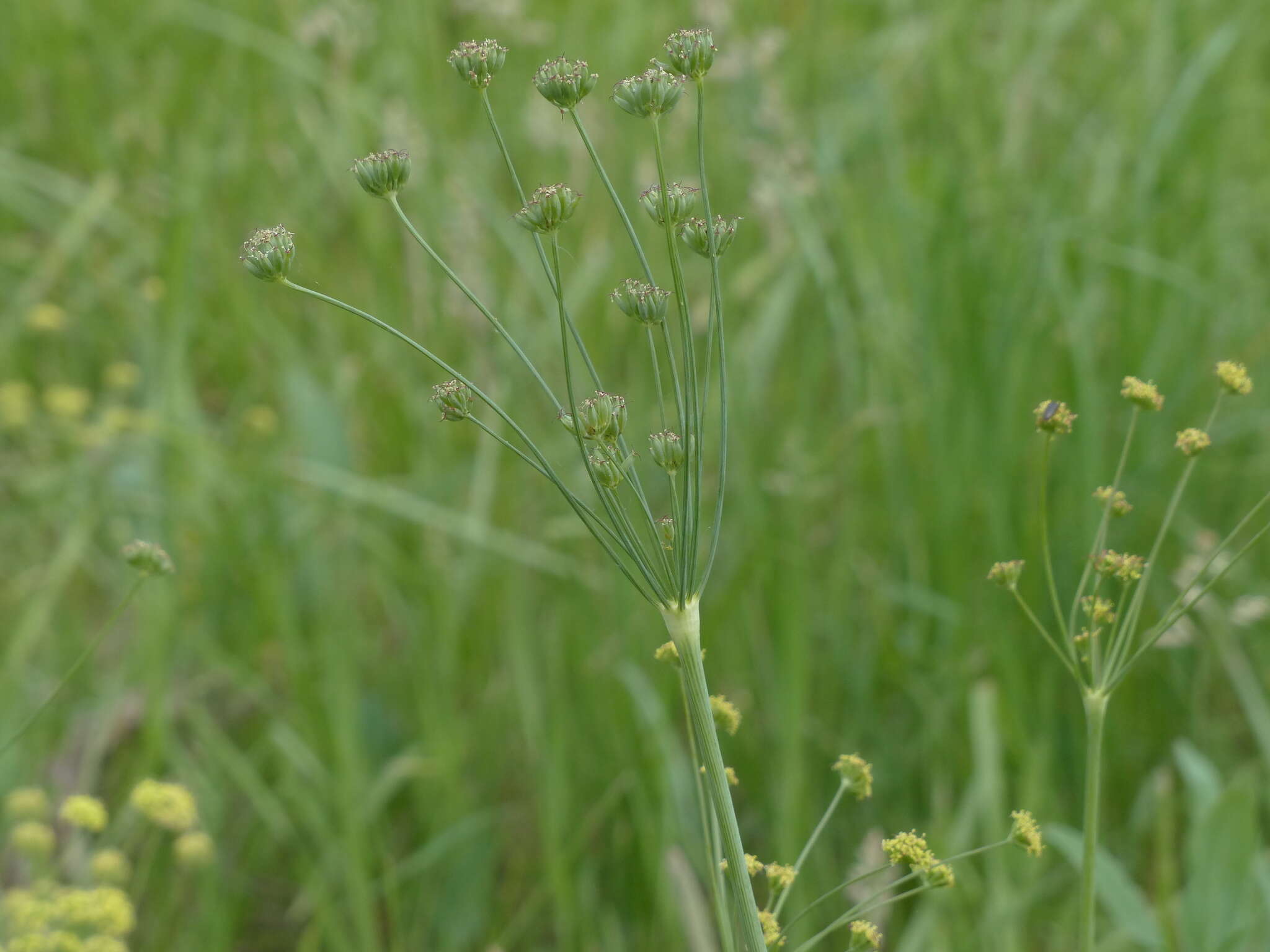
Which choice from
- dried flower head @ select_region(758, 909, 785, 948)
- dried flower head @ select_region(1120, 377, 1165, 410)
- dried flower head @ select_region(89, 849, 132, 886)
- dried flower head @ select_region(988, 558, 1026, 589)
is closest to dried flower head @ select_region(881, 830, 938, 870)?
dried flower head @ select_region(758, 909, 785, 948)

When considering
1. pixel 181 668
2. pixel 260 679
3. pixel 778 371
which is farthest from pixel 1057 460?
pixel 181 668

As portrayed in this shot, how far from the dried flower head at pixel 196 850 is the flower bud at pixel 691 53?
1.79 meters

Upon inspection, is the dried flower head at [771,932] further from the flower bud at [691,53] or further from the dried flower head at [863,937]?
the flower bud at [691,53]

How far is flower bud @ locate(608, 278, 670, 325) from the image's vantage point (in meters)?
0.95

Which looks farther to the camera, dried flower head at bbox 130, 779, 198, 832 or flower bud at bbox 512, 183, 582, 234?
dried flower head at bbox 130, 779, 198, 832

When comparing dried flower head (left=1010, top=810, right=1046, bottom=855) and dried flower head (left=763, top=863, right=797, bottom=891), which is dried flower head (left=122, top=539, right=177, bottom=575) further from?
dried flower head (left=1010, top=810, right=1046, bottom=855)

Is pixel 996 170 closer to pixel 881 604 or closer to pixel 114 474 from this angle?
pixel 881 604

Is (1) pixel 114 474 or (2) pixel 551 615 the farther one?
(1) pixel 114 474

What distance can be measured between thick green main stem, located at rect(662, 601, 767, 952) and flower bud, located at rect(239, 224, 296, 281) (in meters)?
0.41

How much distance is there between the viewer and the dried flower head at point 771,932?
38.5 inches

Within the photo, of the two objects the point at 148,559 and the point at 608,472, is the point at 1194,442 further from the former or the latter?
the point at 148,559

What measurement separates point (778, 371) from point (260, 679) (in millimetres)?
1737

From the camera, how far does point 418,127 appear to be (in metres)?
3.78

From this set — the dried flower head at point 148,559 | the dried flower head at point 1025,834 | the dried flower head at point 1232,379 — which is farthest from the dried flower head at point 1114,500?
the dried flower head at point 148,559
